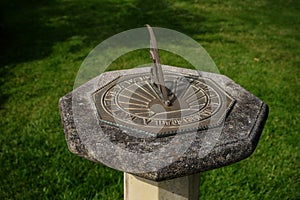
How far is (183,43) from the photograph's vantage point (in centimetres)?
593

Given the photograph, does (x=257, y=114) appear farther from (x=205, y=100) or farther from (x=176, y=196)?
(x=176, y=196)

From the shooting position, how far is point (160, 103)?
2.17 m

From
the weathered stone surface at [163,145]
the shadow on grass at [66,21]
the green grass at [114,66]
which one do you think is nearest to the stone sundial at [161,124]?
the weathered stone surface at [163,145]

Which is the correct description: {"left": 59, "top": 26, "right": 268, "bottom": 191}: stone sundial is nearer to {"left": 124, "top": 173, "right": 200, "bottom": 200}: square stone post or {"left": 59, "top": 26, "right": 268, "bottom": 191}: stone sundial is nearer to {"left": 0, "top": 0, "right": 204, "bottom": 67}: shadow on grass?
{"left": 124, "top": 173, "right": 200, "bottom": 200}: square stone post

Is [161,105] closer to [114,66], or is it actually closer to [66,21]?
[114,66]

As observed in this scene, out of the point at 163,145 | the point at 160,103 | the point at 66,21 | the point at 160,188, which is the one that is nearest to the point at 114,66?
the point at 66,21

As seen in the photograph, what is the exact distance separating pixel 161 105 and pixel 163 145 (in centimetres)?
36

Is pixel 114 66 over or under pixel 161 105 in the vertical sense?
under

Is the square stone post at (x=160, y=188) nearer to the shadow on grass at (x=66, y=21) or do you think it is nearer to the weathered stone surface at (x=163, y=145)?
the weathered stone surface at (x=163, y=145)

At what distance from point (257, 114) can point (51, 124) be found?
235 centimetres

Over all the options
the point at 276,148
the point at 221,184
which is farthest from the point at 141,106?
A: the point at 276,148

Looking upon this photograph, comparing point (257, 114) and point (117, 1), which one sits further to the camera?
point (117, 1)

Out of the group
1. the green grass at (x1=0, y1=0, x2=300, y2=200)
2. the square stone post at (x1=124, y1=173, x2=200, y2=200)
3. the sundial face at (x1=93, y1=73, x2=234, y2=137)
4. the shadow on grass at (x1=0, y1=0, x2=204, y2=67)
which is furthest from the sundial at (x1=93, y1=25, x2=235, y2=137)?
the shadow on grass at (x1=0, y1=0, x2=204, y2=67)

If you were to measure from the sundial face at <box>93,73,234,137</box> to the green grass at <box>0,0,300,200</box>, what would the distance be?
1148 mm
